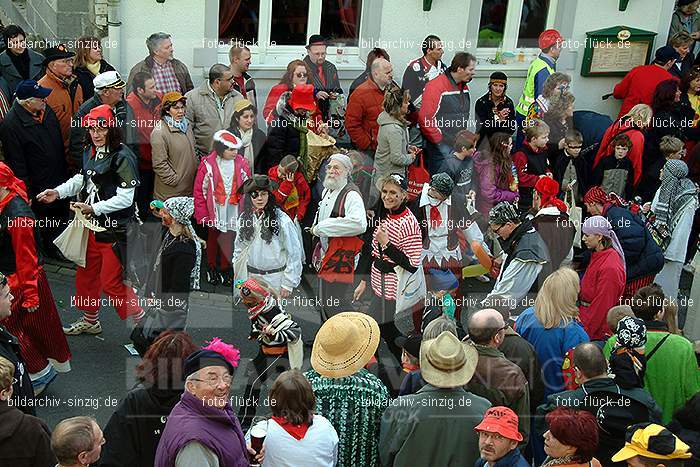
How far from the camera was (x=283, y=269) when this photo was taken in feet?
26.9

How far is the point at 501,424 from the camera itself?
16.6 feet

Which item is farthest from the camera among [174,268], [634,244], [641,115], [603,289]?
[641,115]

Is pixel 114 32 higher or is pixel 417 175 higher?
pixel 114 32

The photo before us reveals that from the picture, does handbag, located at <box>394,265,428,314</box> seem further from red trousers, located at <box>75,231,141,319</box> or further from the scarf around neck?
the scarf around neck

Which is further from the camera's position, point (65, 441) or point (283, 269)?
point (283, 269)

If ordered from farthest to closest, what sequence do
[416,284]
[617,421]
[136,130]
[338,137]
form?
[338,137] → [136,130] → [416,284] → [617,421]

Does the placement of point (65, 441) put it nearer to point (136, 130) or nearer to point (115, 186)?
point (115, 186)

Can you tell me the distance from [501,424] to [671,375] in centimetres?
190

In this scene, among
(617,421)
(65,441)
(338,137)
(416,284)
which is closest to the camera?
(65,441)

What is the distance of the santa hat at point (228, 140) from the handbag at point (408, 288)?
231cm

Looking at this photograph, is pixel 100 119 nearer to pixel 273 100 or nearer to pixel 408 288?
pixel 273 100

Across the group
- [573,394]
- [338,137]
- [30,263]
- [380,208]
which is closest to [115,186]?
[30,263]

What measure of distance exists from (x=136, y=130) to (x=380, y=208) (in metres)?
2.90

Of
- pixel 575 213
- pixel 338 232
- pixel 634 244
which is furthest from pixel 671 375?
pixel 575 213
